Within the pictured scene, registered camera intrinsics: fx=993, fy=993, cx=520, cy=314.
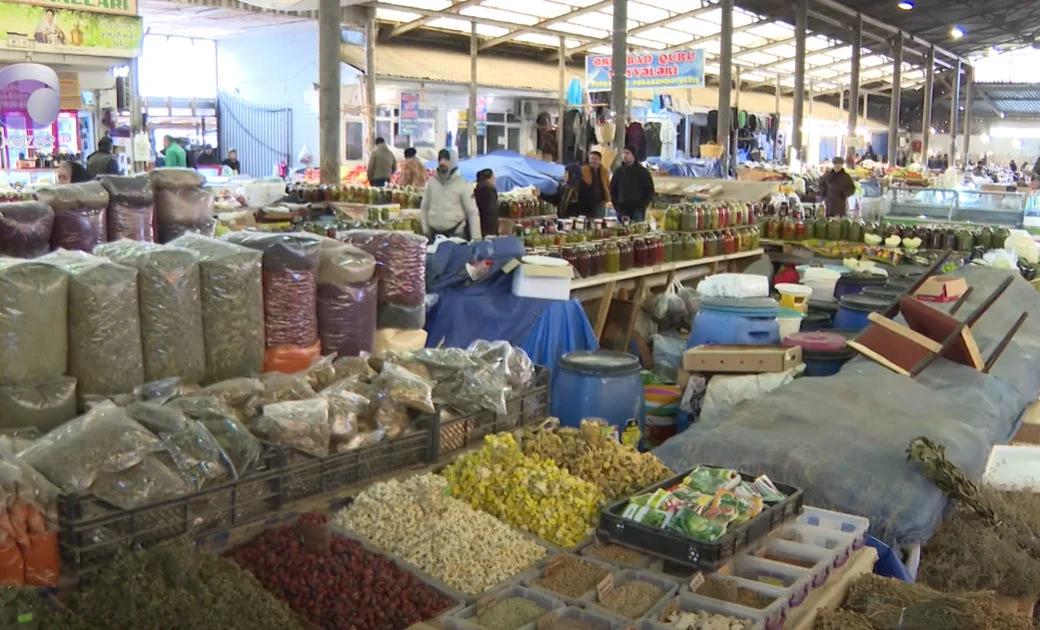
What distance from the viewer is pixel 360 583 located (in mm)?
2451

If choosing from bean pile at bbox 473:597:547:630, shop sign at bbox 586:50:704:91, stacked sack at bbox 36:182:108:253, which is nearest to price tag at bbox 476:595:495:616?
bean pile at bbox 473:597:547:630

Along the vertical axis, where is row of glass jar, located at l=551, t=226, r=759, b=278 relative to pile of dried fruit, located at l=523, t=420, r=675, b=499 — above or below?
above

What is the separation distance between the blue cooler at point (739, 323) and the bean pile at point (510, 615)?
325 centimetres

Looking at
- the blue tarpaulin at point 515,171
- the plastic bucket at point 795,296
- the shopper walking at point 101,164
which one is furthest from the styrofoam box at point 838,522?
the blue tarpaulin at point 515,171

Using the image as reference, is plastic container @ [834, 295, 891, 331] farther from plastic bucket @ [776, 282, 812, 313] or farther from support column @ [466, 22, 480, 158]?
support column @ [466, 22, 480, 158]

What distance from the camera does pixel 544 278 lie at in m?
5.93

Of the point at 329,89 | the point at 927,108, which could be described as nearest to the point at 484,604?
the point at 329,89

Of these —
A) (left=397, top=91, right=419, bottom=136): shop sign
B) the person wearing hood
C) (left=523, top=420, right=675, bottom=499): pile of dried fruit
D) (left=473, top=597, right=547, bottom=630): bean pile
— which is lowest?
(left=473, top=597, right=547, bottom=630): bean pile

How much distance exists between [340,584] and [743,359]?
121 inches

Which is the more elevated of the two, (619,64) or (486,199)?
(619,64)

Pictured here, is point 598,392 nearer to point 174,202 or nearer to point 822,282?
point 174,202

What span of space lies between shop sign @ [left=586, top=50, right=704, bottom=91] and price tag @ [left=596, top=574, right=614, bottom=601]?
41.3ft

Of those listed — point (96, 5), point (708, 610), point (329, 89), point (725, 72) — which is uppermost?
point (725, 72)

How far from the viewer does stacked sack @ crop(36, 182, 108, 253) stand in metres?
4.15
